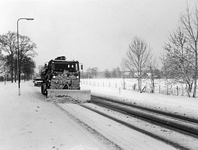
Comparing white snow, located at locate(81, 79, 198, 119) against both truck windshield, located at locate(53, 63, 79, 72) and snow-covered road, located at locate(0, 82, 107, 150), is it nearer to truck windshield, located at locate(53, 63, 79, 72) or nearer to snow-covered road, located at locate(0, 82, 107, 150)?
truck windshield, located at locate(53, 63, 79, 72)

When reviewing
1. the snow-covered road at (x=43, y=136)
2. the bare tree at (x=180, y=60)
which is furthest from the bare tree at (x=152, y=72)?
the snow-covered road at (x=43, y=136)

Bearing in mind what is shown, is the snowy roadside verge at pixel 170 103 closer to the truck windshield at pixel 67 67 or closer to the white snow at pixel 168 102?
the white snow at pixel 168 102

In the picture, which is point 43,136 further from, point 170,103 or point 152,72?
point 152,72

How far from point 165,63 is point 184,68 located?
2193 mm

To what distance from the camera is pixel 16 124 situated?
20.7ft

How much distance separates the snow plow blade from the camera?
12.9m

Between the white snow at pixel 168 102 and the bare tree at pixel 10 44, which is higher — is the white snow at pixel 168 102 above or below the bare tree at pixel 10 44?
below

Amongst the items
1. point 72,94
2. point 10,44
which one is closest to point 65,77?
point 72,94

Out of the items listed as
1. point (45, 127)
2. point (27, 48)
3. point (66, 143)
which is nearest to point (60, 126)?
point (45, 127)

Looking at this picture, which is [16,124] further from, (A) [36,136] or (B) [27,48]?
(B) [27,48]

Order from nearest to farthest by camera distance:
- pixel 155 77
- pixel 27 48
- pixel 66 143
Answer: pixel 66 143
pixel 155 77
pixel 27 48

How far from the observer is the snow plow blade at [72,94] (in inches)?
508

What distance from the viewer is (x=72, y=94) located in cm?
1305

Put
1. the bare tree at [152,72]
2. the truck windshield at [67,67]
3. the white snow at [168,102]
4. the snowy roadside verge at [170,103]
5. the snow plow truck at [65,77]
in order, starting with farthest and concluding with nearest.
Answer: the bare tree at [152,72] < the truck windshield at [67,67] < the snow plow truck at [65,77] < the white snow at [168,102] < the snowy roadside verge at [170,103]
